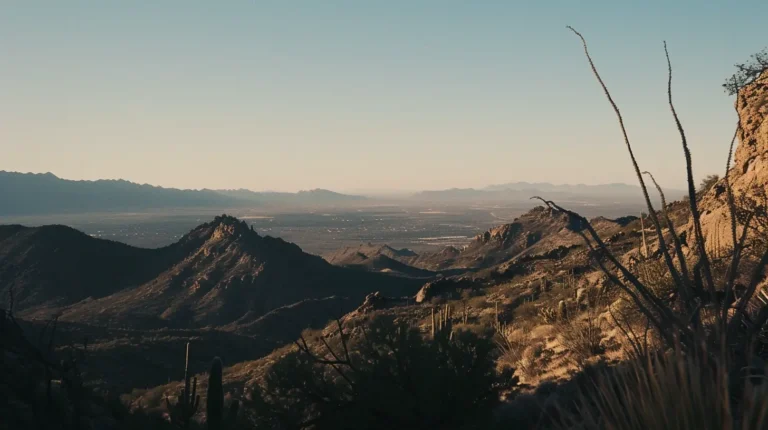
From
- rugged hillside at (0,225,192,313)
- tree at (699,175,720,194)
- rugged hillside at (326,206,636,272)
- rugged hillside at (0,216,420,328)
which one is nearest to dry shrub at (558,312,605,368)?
tree at (699,175,720,194)

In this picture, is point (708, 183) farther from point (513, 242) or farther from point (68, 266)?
point (68, 266)

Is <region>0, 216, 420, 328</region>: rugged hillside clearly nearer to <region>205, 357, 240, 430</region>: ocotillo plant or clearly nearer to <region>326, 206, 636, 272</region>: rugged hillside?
<region>326, 206, 636, 272</region>: rugged hillside

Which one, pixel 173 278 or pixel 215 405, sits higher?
pixel 215 405

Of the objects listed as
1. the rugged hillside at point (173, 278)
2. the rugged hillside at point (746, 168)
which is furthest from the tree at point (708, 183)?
the rugged hillside at point (173, 278)

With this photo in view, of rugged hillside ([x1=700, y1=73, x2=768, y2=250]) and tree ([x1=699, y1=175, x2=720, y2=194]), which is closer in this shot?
rugged hillside ([x1=700, y1=73, x2=768, y2=250])

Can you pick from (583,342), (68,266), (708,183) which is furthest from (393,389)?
(68,266)

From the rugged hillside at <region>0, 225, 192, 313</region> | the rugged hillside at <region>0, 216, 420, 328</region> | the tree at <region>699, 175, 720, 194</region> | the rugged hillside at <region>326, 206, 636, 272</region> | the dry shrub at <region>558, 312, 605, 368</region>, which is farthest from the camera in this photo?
the rugged hillside at <region>326, 206, 636, 272</region>

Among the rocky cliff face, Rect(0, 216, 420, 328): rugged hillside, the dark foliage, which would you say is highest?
the rocky cliff face

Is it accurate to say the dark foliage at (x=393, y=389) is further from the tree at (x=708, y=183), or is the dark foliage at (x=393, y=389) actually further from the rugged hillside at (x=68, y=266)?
the rugged hillside at (x=68, y=266)

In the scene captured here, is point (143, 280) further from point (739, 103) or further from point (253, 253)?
point (739, 103)

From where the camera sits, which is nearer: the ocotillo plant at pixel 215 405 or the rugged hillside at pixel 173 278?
the ocotillo plant at pixel 215 405

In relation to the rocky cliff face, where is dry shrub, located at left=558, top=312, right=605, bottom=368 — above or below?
below
